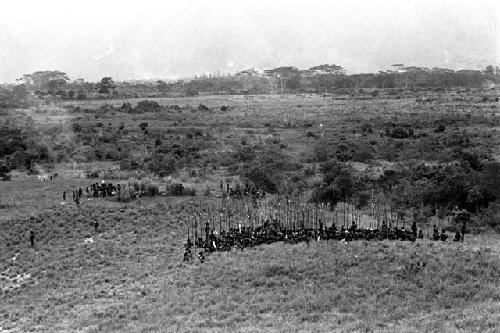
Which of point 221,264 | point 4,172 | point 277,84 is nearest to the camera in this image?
point 221,264

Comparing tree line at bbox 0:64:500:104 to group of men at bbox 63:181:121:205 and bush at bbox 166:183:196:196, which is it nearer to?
group of men at bbox 63:181:121:205

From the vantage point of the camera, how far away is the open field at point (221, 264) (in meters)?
16.6

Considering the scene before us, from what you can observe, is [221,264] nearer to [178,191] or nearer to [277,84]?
[178,191]

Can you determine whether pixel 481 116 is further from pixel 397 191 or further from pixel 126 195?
pixel 126 195

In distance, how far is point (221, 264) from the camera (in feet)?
71.5

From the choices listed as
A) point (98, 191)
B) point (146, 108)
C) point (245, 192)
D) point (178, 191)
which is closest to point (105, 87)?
point (146, 108)

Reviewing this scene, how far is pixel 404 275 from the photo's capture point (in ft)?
60.8

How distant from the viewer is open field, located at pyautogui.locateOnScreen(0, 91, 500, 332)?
1658cm

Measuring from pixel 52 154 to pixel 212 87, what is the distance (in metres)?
102

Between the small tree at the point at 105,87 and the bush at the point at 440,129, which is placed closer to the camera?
the bush at the point at 440,129

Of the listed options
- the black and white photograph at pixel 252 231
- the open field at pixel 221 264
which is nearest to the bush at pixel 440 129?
the black and white photograph at pixel 252 231

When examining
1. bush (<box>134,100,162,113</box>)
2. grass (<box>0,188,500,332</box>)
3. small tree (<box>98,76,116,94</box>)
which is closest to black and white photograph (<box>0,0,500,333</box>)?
grass (<box>0,188,500,332</box>)

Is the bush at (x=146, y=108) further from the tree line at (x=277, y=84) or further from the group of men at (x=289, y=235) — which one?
the group of men at (x=289, y=235)

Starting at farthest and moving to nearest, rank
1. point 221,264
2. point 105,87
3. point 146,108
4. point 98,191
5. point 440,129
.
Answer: point 105,87 → point 146,108 → point 440,129 → point 98,191 → point 221,264
